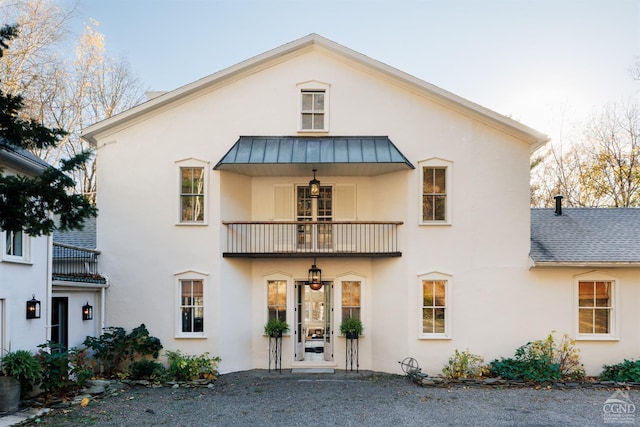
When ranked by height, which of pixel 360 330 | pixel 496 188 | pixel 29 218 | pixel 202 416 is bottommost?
pixel 202 416

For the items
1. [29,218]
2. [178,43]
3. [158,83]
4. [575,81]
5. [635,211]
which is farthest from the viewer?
[158,83]

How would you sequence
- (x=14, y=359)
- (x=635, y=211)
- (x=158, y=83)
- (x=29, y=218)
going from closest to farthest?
(x=29, y=218)
(x=14, y=359)
(x=635, y=211)
(x=158, y=83)

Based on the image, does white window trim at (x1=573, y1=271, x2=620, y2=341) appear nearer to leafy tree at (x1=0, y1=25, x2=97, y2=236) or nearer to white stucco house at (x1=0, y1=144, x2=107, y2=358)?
leafy tree at (x1=0, y1=25, x2=97, y2=236)

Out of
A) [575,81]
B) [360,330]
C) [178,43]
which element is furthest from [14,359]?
[575,81]

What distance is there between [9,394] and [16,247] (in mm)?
3141

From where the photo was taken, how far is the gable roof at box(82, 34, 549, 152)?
1207 centimetres

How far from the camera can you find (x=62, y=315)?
11.1 m

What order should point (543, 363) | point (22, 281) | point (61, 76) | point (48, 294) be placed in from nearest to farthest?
point (22, 281), point (48, 294), point (543, 363), point (61, 76)

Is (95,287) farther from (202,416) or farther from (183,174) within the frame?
(202,416)

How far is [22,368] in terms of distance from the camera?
8609mm

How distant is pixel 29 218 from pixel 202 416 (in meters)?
4.97

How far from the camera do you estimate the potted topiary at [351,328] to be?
1260 centimetres

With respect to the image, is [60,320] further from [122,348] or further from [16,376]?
[16,376]

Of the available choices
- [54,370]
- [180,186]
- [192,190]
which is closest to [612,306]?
[192,190]
